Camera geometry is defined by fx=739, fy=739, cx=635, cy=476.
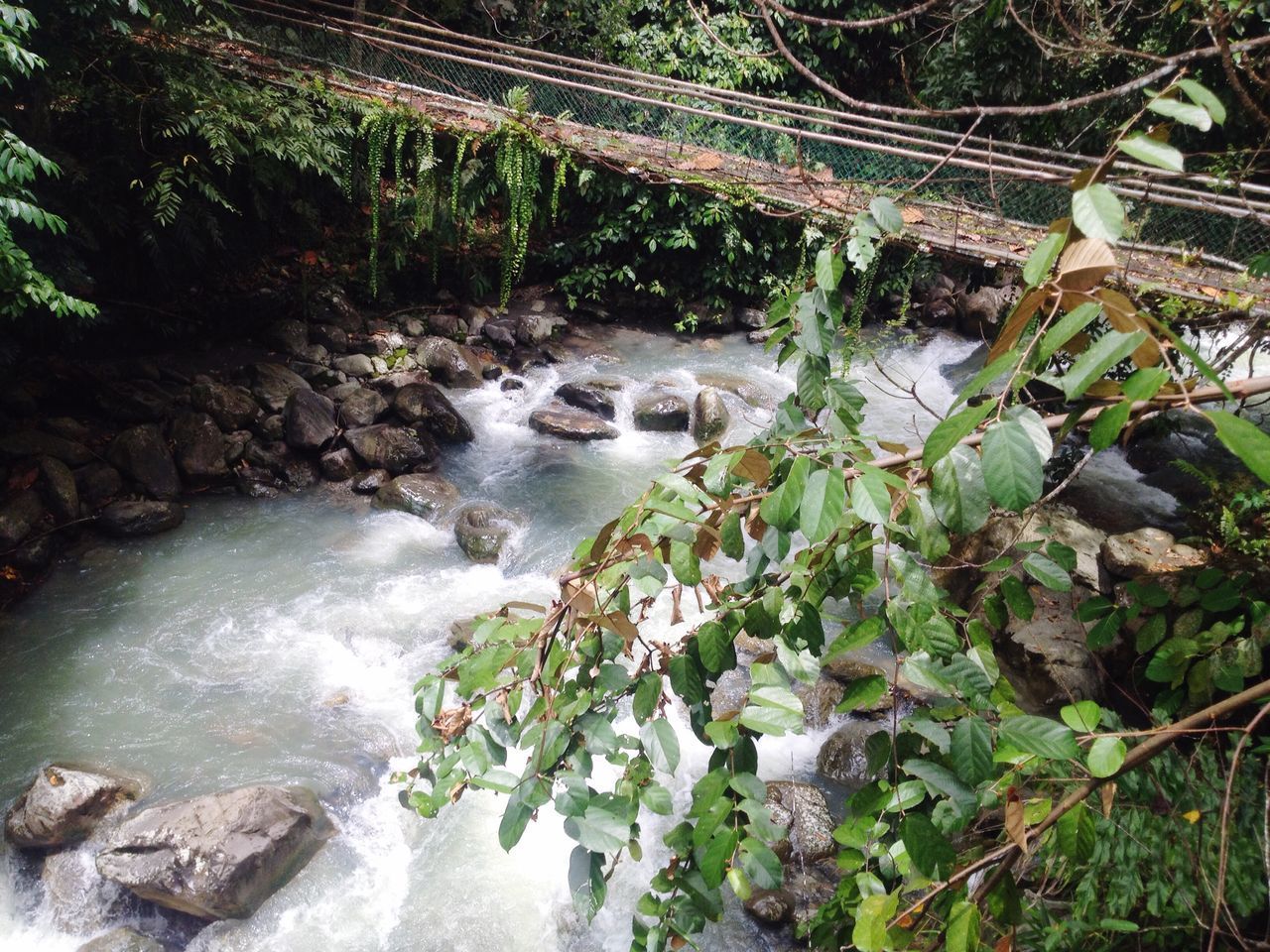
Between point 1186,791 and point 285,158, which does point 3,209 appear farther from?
point 1186,791

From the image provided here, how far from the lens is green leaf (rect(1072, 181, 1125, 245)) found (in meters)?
0.73

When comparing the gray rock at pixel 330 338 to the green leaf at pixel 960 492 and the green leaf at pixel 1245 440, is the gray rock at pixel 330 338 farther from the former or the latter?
the green leaf at pixel 1245 440

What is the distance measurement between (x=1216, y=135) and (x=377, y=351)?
8170 mm

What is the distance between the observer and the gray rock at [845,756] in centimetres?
411

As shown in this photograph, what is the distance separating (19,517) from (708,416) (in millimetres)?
5327

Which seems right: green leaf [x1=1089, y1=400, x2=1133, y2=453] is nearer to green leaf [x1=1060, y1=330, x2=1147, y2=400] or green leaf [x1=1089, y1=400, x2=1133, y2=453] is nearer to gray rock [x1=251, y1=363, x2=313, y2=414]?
green leaf [x1=1060, y1=330, x2=1147, y2=400]

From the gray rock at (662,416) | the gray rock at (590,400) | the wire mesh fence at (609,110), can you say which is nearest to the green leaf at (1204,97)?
the wire mesh fence at (609,110)

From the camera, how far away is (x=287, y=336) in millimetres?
7059

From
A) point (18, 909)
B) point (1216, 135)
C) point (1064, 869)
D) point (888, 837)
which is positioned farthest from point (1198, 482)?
point (18, 909)

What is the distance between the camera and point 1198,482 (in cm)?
611

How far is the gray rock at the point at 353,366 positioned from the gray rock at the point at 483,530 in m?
2.06

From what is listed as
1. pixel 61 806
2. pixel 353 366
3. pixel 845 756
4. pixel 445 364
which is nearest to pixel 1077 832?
pixel 845 756

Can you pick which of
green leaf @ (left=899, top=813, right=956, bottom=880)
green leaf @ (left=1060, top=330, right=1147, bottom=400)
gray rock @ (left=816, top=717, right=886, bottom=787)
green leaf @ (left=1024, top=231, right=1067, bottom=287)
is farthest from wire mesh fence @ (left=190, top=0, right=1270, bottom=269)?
green leaf @ (left=899, top=813, right=956, bottom=880)

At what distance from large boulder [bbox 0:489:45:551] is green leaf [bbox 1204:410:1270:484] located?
6052mm
